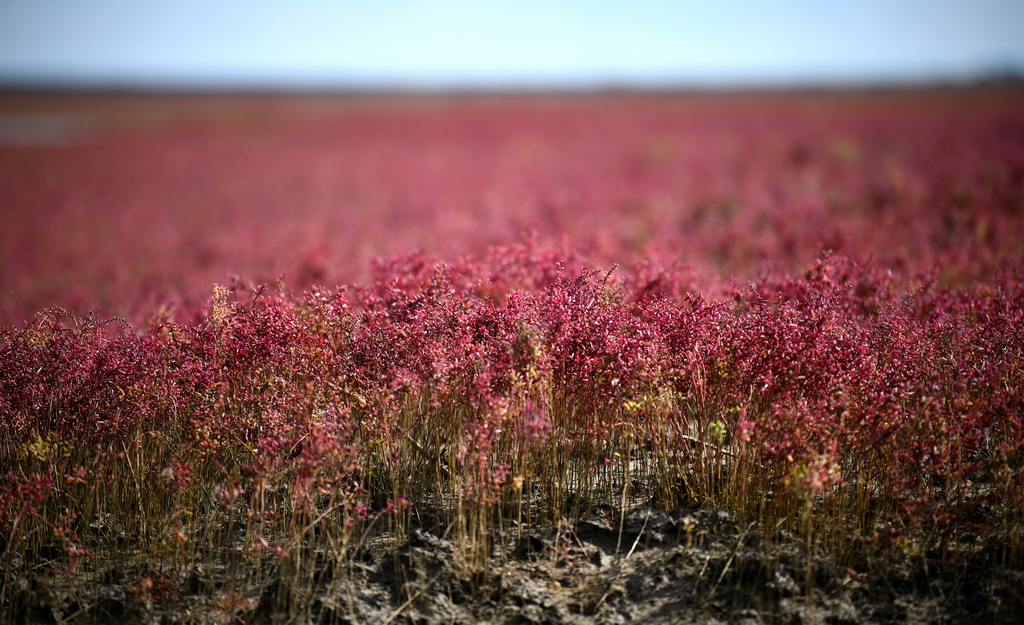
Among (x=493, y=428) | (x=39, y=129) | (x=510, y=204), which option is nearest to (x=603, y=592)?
(x=493, y=428)

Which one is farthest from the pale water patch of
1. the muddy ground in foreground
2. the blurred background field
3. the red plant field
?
the muddy ground in foreground

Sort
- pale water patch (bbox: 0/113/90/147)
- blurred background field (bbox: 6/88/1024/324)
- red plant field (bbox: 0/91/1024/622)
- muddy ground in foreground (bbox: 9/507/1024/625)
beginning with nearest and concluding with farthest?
1. muddy ground in foreground (bbox: 9/507/1024/625)
2. red plant field (bbox: 0/91/1024/622)
3. blurred background field (bbox: 6/88/1024/324)
4. pale water patch (bbox: 0/113/90/147)

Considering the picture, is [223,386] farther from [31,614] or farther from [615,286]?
[615,286]

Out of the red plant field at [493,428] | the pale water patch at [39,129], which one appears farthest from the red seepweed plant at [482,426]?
the pale water patch at [39,129]

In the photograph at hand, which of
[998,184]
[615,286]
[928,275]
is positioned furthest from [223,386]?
[998,184]

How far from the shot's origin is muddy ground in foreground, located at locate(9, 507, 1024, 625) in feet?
10.7

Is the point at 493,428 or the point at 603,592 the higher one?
the point at 493,428

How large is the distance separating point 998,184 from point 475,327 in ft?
38.5

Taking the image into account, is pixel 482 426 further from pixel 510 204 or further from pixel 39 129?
pixel 39 129

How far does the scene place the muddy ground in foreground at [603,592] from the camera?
3250 millimetres

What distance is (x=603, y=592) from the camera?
340 centimetres

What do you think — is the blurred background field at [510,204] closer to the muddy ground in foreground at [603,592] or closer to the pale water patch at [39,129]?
the muddy ground in foreground at [603,592]

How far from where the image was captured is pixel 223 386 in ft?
12.1

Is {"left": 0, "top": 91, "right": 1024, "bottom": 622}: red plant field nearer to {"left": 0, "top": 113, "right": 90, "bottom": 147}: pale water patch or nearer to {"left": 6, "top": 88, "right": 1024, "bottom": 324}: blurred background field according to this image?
{"left": 6, "top": 88, "right": 1024, "bottom": 324}: blurred background field
